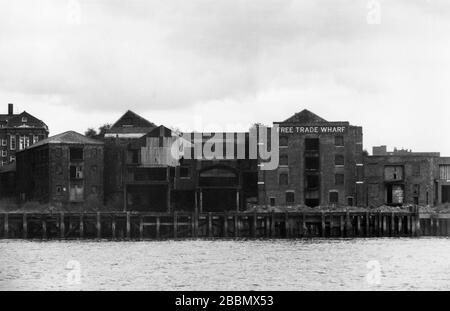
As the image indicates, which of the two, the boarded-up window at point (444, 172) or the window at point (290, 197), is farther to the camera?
the boarded-up window at point (444, 172)

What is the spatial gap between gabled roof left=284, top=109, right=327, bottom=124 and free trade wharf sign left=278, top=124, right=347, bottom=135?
0.52 m

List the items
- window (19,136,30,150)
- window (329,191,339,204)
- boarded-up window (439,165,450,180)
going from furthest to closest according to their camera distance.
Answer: window (19,136,30,150)
boarded-up window (439,165,450,180)
window (329,191,339,204)

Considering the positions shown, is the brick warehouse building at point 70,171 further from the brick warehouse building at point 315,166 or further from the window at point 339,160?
the window at point 339,160

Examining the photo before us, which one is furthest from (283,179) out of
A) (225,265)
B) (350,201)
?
(225,265)

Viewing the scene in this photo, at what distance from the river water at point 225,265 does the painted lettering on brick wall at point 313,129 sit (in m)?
19.0

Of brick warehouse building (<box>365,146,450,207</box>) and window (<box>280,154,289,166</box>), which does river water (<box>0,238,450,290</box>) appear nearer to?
window (<box>280,154,289,166</box>)

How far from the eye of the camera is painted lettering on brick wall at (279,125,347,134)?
98.4 metres

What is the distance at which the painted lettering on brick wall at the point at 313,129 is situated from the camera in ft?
323

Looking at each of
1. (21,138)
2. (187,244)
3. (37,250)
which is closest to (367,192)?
(187,244)

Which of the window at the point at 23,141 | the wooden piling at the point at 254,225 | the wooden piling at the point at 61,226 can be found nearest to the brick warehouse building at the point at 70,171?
the wooden piling at the point at 61,226

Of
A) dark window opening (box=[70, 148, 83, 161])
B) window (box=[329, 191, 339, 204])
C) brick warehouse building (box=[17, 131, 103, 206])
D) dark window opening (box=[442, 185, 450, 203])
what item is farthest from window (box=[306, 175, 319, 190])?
dark window opening (box=[70, 148, 83, 161])

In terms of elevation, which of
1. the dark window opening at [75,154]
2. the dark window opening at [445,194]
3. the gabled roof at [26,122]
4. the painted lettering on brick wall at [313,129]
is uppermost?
the gabled roof at [26,122]

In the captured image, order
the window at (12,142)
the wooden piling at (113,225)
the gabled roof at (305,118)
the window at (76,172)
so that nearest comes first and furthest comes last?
the wooden piling at (113,225)
the gabled roof at (305,118)
the window at (76,172)
the window at (12,142)
